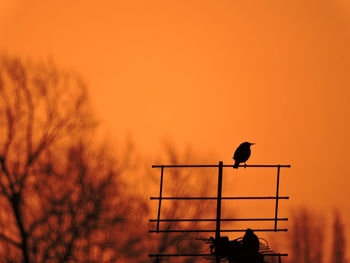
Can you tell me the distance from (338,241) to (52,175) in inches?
106

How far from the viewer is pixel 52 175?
3.38m

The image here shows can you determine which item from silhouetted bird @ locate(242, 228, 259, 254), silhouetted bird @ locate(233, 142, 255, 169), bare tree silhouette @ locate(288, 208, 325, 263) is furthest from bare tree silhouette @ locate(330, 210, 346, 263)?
silhouetted bird @ locate(242, 228, 259, 254)

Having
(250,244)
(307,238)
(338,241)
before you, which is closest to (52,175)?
(250,244)

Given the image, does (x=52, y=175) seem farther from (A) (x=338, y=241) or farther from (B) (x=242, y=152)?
(A) (x=338, y=241)

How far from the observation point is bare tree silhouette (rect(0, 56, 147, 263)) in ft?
10.9

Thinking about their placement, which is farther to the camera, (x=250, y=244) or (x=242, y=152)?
(x=242, y=152)

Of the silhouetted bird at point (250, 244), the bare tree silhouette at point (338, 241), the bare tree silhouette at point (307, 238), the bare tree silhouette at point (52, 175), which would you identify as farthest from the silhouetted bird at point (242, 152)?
the bare tree silhouette at point (338, 241)

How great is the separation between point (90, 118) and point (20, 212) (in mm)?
985

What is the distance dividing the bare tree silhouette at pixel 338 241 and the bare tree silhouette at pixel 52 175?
193cm

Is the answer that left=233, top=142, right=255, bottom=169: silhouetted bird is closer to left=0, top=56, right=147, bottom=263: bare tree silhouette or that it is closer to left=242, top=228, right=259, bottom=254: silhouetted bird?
left=242, top=228, right=259, bottom=254: silhouetted bird

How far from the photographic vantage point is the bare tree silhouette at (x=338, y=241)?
3.71 m

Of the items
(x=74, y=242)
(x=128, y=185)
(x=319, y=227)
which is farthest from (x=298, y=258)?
(x=74, y=242)

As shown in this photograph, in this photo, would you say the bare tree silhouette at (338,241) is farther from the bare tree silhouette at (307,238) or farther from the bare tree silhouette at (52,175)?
the bare tree silhouette at (52,175)

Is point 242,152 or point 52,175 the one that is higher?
point 242,152
